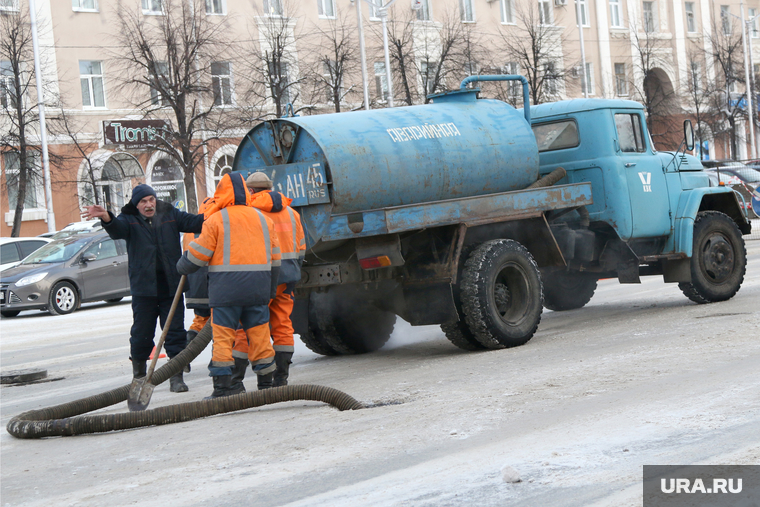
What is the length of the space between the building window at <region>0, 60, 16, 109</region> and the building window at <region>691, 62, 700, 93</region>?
31761mm

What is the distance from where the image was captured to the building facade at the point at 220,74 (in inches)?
1236

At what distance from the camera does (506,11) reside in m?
44.4

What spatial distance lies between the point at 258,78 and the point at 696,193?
2499 centimetres

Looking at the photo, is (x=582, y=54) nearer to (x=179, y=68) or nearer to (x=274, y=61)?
(x=274, y=61)


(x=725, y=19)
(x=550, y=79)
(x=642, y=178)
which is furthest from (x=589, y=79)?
(x=642, y=178)

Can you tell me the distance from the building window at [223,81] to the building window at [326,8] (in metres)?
6.08

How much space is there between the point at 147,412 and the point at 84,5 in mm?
30345

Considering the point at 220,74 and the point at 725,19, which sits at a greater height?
the point at 725,19

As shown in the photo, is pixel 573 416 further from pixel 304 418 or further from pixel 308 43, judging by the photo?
pixel 308 43

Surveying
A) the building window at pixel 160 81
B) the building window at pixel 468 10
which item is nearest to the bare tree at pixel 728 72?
the building window at pixel 468 10

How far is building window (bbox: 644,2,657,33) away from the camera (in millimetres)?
50688

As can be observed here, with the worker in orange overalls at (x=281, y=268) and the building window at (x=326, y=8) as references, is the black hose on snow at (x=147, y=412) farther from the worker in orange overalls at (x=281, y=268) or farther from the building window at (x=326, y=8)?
the building window at (x=326, y=8)

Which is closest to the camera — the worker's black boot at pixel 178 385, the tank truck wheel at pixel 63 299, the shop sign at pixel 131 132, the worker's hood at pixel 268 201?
the worker's hood at pixel 268 201

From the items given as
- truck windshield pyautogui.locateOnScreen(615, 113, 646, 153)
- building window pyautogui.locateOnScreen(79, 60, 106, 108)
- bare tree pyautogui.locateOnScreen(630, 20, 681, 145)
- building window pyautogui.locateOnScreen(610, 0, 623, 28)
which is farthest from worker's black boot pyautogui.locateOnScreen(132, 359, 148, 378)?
building window pyautogui.locateOnScreen(610, 0, 623, 28)
